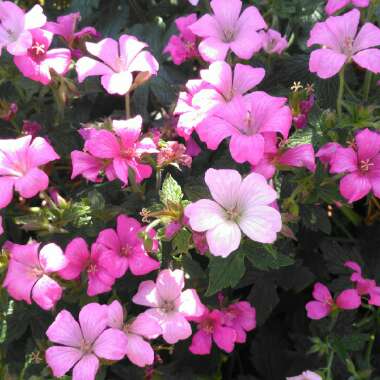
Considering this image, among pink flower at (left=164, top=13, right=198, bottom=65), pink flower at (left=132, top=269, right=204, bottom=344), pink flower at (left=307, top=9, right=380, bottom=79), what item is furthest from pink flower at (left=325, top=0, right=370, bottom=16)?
pink flower at (left=132, top=269, right=204, bottom=344)

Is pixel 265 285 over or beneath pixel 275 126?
beneath

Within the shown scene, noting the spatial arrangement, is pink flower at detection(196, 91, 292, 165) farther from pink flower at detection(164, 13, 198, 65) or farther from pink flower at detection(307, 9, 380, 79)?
pink flower at detection(164, 13, 198, 65)

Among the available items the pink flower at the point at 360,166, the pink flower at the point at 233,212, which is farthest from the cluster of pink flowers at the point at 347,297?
the pink flower at the point at 233,212

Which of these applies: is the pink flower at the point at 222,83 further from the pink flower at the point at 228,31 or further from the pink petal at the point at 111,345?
the pink petal at the point at 111,345

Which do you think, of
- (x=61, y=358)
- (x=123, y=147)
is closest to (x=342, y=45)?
(x=123, y=147)

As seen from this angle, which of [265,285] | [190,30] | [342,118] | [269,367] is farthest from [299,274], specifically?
[190,30]

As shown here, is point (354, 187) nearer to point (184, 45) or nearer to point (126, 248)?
point (126, 248)

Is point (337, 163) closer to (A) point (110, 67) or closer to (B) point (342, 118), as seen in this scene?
(B) point (342, 118)
